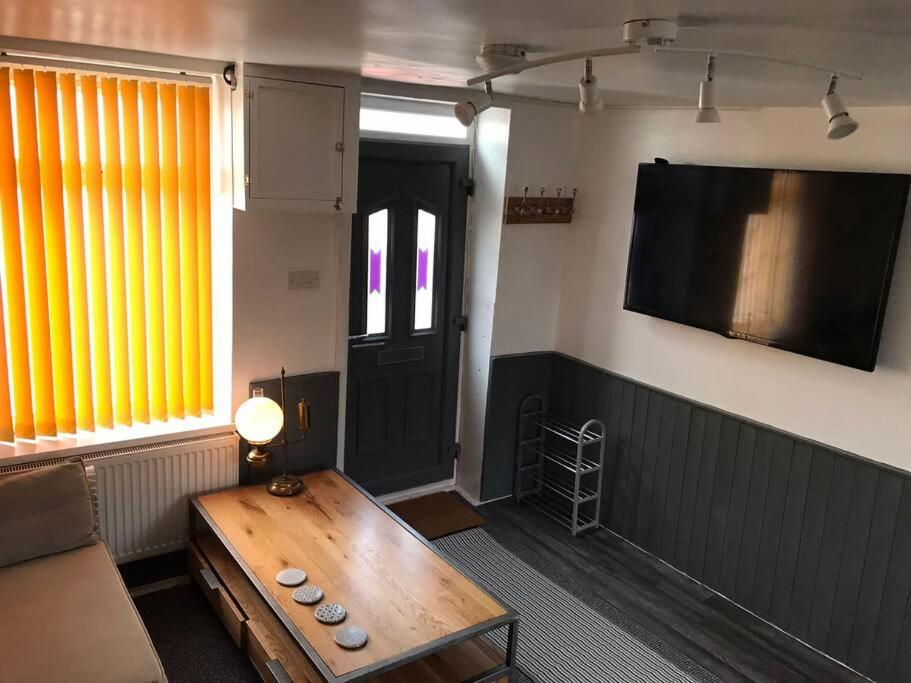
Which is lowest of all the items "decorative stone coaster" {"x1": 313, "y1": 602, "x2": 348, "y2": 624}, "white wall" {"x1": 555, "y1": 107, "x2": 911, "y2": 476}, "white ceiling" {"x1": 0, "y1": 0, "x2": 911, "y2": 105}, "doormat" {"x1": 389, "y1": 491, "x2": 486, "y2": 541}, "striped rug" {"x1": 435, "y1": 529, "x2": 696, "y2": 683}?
"striped rug" {"x1": 435, "y1": 529, "x2": 696, "y2": 683}

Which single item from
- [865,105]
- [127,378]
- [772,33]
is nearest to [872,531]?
[865,105]

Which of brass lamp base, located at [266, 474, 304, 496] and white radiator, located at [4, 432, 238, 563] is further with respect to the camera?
brass lamp base, located at [266, 474, 304, 496]

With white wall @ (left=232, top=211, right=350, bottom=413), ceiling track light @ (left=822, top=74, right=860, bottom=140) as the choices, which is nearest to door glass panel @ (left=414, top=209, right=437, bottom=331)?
white wall @ (left=232, top=211, right=350, bottom=413)

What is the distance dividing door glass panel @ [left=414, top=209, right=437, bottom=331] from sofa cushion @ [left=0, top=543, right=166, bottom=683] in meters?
2.03

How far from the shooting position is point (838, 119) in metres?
1.92

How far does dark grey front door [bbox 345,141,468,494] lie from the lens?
3996mm

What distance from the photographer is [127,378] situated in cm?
329

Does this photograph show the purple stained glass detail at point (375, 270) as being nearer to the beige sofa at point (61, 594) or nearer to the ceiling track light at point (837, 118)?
the beige sofa at point (61, 594)

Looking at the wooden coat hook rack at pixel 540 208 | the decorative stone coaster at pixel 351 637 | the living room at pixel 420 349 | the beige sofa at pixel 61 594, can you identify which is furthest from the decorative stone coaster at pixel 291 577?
the wooden coat hook rack at pixel 540 208

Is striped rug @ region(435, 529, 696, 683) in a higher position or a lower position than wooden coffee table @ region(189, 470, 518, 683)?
lower

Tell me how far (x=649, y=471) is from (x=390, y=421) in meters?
1.42

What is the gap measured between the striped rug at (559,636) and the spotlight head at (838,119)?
222 cm

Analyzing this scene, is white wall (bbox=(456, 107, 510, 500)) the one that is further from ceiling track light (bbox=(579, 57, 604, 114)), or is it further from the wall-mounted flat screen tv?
ceiling track light (bbox=(579, 57, 604, 114))

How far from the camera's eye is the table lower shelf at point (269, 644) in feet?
8.66
